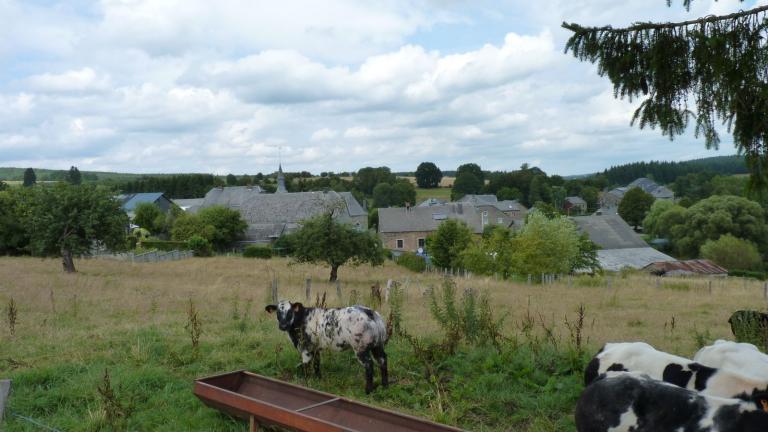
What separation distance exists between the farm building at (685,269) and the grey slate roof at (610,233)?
12616 millimetres

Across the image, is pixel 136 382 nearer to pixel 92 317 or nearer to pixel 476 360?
pixel 476 360

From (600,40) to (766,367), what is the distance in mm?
4472

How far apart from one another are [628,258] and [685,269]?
9.06m

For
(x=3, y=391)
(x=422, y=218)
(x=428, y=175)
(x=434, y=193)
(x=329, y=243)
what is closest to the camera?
A: (x=3, y=391)

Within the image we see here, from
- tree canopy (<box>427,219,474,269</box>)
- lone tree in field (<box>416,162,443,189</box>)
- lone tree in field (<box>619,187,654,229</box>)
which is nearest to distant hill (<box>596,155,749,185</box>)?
lone tree in field (<box>416,162,443,189</box>)

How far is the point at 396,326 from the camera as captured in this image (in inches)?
425

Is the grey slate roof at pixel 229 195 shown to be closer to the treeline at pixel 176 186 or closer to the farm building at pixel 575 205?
the treeline at pixel 176 186

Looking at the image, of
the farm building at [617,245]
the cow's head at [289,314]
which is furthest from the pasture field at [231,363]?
the farm building at [617,245]

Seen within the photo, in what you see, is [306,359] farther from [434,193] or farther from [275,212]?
[434,193]

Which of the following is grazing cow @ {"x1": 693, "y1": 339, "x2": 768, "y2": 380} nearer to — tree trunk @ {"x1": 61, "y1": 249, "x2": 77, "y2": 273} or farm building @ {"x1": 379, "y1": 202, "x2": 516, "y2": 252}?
tree trunk @ {"x1": 61, "y1": 249, "x2": 77, "y2": 273}

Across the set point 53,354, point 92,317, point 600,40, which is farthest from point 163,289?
point 600,40

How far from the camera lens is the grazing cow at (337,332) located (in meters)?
8.27

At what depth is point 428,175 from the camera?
156 meters

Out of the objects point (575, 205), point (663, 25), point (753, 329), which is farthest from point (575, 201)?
point (663, 25)
